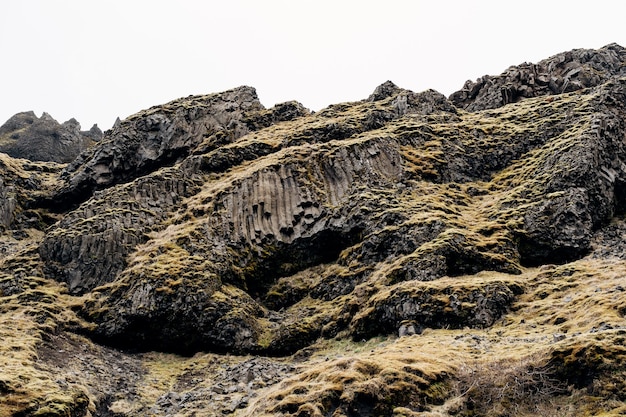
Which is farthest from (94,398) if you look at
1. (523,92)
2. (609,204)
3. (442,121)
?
(523,92)

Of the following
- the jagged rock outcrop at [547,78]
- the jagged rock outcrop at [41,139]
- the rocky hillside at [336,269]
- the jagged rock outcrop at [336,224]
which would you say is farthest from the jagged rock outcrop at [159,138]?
the jagged rock outcrop at [547,78]

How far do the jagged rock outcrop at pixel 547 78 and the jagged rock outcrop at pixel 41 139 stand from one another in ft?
254

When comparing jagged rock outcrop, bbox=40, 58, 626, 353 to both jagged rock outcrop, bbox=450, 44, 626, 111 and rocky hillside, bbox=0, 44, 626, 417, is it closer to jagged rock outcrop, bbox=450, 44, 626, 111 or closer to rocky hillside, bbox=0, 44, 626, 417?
rocky hillside, bbox=0, 44, 626, 417

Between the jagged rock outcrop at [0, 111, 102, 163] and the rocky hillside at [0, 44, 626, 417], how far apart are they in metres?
31.7

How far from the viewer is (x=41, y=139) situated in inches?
4227

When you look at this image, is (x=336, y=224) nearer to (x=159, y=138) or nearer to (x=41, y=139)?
(x=159, y=138)

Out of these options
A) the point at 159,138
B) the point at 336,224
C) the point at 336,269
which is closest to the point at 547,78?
the point at 336,224

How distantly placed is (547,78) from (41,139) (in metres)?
96.2

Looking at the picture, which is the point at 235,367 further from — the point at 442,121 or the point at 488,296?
the point at 442,121

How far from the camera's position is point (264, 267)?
47594 mm

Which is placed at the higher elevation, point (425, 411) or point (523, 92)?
point (523, 92)

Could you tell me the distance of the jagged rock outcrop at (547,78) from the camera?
265 ft

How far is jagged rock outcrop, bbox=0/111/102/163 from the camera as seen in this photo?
345ft

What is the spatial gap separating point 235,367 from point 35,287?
20.8 m
